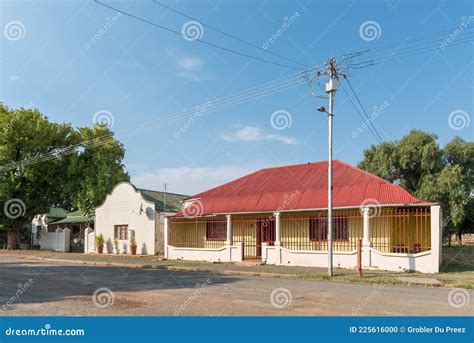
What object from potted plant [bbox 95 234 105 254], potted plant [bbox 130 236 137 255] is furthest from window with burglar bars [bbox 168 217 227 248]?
potted plant [bbox 95 234 105 254]

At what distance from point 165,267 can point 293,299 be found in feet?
41.0

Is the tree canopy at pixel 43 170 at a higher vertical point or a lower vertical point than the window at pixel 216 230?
higher

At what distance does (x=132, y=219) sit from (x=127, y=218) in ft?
1.61

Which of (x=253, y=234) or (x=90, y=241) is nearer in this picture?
(x=253, y=234)

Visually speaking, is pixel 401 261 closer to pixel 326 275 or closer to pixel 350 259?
pixel 350 259

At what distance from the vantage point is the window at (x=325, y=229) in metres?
22.1

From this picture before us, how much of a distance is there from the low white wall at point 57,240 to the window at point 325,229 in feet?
78.1

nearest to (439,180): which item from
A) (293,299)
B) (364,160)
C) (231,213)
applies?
(364,160)

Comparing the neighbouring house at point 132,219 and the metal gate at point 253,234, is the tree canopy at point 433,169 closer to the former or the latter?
the metal gate at point 253,234

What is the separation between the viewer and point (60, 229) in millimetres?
39781

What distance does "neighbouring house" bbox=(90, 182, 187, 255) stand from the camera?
30562 millimetres

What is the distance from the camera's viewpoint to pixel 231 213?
81.5 feet

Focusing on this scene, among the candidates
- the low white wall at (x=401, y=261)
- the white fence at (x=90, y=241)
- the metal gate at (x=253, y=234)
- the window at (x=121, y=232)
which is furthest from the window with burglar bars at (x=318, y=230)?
the white fence at (x=90, y=241)

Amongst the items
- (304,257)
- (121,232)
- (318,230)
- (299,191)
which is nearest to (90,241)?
(121,232)
